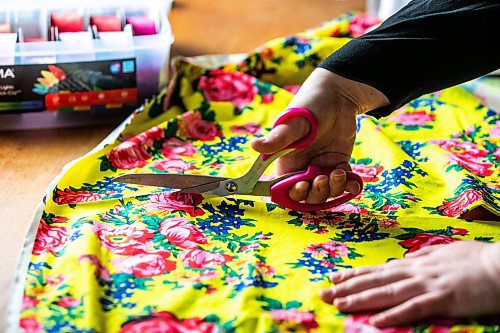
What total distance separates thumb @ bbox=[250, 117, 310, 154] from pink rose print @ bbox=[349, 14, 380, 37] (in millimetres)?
571

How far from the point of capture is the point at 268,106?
3.94ft

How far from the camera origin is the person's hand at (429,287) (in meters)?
0.71

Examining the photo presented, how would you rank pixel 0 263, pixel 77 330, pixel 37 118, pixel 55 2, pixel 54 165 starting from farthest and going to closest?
pixel 55 2, pixel 37 118, pixel 54 165, pixel 0 263, pixel 77 330

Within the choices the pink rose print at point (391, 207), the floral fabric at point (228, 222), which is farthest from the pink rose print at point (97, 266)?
the pink rose print at point (391, 207)

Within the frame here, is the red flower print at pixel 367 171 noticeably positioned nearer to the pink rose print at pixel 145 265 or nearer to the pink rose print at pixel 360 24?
the pink rose print at pixel 145 265

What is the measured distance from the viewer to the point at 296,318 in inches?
28.4

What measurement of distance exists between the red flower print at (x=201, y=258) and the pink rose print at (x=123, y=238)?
46 millimetres

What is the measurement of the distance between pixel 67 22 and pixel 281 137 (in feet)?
1.75

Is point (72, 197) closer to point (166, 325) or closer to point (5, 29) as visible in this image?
point (166, 325)

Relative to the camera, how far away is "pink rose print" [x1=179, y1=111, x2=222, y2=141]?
1121 millimetres

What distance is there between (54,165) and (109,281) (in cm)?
35

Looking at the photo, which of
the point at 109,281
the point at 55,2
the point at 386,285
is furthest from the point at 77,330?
the point at 55,2

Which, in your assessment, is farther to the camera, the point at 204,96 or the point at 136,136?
the point at 204,96

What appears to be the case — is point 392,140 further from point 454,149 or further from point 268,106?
point 268,106
